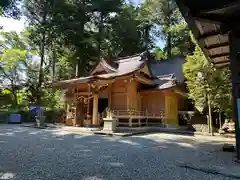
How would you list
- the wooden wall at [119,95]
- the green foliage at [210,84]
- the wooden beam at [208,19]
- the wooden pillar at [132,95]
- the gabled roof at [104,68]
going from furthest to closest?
the gabled roof at [104,68] → the wooden wall at [119,95] → the wooden pillar at [132,95] → the green foliage at [210,84] → the wooden beam at [208,19]

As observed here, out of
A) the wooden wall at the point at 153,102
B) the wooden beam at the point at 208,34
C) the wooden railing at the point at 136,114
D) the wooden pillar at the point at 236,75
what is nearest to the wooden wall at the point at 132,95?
the wooden railing at the point at 136,114

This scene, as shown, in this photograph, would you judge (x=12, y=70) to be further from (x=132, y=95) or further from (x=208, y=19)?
(x=208, y=19)

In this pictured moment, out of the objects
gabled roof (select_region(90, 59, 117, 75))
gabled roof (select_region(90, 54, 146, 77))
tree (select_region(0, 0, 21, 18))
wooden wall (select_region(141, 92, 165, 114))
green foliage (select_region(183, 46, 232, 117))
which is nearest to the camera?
green foliage (select_region(183, 46, 232, 117))

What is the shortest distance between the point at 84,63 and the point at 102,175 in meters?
19.6

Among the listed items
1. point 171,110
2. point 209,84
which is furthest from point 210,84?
point 171,110

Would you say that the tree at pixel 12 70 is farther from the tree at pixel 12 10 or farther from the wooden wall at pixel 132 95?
the wooden wall at pixel 132 95

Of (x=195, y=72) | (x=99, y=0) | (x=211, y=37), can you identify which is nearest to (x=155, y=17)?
(x=99, y=0)

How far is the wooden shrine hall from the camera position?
39.8ft

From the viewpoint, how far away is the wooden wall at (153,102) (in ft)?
43.8

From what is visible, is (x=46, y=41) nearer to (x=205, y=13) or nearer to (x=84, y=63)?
(x=84, y=63)

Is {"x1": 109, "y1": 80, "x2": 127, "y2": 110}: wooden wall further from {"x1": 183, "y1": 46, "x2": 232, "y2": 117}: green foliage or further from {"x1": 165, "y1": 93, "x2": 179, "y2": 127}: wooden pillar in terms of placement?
{"x1": 183, "y1": 46, "x2": 232, "y2": 117}: green foliage

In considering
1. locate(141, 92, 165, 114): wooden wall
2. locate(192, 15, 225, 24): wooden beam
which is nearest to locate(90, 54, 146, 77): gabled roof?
locate(141, 92, 165, 114): wooden wall

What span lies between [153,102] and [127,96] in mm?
2106

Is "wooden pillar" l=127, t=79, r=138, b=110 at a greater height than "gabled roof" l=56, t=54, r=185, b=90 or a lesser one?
lesser
